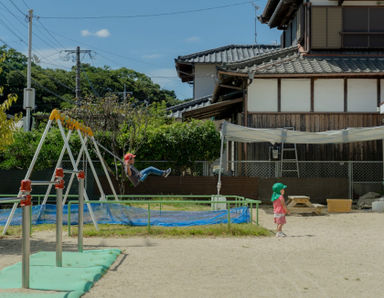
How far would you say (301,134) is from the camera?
53.9ft

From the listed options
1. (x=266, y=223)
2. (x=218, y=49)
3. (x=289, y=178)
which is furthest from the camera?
(x=218, y=49)

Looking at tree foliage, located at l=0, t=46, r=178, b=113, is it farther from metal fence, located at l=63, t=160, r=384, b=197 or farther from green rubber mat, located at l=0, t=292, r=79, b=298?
green rubber mat, located at l=0, t=292, r=79, b=298

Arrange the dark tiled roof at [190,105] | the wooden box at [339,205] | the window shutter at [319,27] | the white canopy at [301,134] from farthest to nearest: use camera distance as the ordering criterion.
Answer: the dark tiled roof at [190,105]
the window shutter at [319,27]
the white canopy at [301,134]
the wooden box at [339,205]

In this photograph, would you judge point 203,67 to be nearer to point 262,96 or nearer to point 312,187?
point 262,96

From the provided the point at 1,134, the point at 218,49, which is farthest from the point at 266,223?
the point at 218,49

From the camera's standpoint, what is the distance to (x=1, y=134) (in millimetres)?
10711

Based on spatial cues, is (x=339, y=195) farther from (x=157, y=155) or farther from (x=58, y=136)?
(x=58, y=136)

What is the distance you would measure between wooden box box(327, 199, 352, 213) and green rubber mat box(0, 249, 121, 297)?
956 cm

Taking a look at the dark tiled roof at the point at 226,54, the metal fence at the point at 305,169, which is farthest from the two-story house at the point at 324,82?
the dark tiled roof at the point at 226,54

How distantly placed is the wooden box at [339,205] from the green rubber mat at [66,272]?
956 centimetres

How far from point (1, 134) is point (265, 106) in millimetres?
10708

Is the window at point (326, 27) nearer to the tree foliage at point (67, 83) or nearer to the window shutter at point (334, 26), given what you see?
the window shutter at point (334, 26)

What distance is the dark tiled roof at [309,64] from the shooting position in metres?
18.2

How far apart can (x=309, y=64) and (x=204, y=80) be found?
10.6 m
